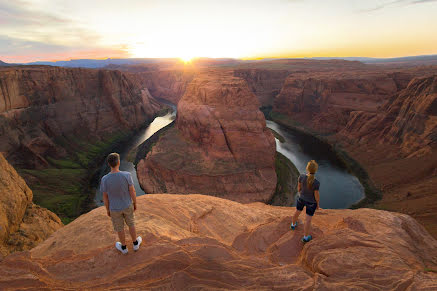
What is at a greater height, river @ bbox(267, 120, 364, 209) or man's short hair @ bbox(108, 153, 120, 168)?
man's short hair @ bbox(108, 153, 120, 168)

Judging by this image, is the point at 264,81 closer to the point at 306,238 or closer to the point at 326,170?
the point at 326,170

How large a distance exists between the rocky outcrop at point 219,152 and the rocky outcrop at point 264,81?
198ft

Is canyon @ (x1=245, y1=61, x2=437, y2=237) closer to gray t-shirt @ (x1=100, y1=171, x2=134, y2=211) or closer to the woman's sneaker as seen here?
the woman's sneaker

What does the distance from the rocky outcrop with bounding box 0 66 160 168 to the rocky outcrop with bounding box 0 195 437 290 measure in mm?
38618

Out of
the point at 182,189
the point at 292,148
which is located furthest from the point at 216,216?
the point at 292,148

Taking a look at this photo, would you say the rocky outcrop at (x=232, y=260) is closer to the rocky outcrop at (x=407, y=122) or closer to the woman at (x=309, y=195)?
the woman at (x=309, y=195)

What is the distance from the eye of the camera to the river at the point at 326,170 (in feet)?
104

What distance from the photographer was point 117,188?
5.69 meters

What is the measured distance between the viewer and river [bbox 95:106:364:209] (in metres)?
32.1

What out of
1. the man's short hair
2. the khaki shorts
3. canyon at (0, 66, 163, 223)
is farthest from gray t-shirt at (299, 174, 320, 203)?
canyon at (0, 66, 163, 223)

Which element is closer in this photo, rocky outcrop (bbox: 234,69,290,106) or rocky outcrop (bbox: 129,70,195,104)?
rocky outcrop (bbox: 234,69,290,106)

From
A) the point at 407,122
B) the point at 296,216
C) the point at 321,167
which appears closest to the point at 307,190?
the point at 296,216

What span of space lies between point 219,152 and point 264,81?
73280mm

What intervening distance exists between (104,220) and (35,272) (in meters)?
2.71
